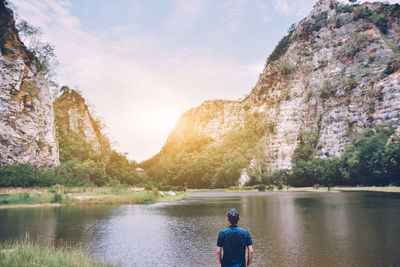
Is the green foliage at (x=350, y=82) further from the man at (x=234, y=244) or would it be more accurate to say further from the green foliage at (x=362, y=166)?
the man at (x=234, y=244)

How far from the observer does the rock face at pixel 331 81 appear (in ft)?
280

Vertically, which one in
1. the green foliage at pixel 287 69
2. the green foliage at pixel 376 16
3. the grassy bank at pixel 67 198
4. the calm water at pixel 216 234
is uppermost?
the green foliage at pixel 376 16

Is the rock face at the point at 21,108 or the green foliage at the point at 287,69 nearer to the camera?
the rock face at the point at 21,108

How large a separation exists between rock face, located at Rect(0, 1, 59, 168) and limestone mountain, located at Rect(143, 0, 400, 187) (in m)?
67.1

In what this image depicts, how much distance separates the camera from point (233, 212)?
6.12 meters

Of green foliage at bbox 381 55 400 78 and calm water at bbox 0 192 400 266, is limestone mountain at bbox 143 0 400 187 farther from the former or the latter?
calm water at bbox 0 192 400 266

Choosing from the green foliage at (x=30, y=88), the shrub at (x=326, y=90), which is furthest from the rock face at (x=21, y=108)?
the shrub at (x=326, y=90)

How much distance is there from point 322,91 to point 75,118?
8211cm

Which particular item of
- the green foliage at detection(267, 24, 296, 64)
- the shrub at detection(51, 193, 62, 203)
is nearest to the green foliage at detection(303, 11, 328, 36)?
the green foliage at detection(267, 24, 296, 64)

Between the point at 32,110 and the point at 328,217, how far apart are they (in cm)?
6032

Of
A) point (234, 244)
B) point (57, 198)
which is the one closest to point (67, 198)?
point (57, 198)

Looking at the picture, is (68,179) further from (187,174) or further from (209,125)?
(209,125)

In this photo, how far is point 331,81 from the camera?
102312 millimetres

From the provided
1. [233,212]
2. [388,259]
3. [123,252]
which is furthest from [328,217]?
[233,212]
